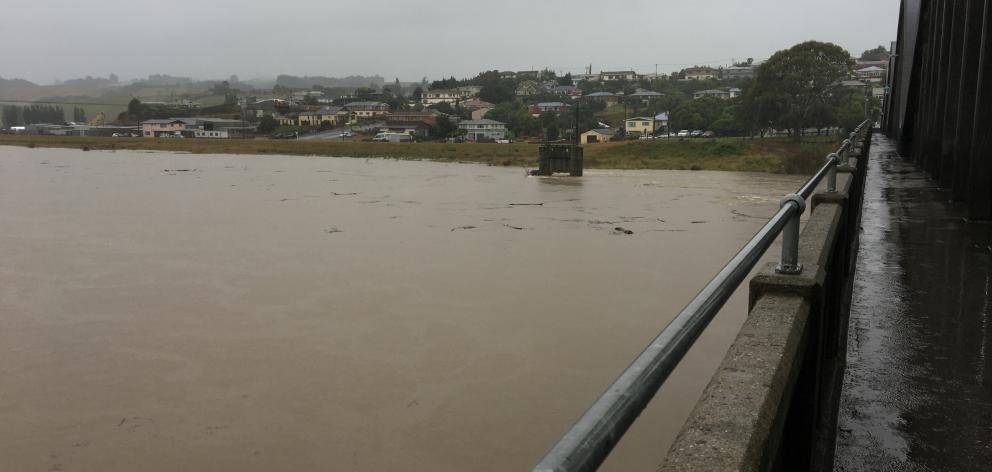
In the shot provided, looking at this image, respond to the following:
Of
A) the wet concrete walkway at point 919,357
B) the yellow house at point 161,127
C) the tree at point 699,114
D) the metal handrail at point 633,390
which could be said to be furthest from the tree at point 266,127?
the metal handrail at point 633,390

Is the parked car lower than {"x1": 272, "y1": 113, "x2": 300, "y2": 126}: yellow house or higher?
lower

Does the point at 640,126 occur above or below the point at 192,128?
above

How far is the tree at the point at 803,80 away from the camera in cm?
4353

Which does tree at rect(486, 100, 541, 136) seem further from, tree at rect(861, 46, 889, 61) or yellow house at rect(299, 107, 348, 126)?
tree at rect(861, 46, 889, 61)

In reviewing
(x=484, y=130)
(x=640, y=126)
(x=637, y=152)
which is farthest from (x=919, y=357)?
(x=640, y=126)

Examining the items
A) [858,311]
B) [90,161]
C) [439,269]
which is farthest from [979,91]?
[90,161]

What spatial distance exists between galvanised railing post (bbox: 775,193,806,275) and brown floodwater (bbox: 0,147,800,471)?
3.67 meters

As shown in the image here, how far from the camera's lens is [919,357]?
3.13m

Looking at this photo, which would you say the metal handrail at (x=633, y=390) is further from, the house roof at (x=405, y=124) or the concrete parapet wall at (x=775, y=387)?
the house roof at (x=405, y=124)

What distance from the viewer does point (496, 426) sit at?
657cm

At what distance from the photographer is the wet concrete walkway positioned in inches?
95.4

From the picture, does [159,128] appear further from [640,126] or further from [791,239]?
[791,239]

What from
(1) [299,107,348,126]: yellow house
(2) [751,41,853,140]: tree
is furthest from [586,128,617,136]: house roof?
(1) [299,107,348,126]: yellow house

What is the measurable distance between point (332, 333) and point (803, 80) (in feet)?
134
